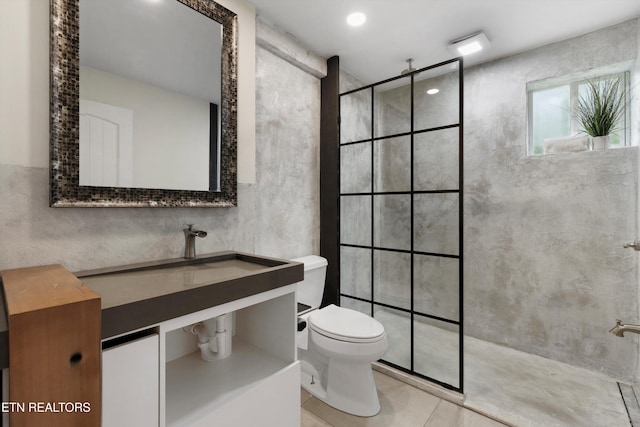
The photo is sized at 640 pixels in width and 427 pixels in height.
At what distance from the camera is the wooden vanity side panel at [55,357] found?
1.95 ft

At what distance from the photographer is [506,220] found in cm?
232

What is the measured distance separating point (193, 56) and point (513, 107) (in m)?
2.28

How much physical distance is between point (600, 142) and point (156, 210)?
272 centimetres

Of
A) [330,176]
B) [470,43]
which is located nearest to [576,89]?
[470,43]

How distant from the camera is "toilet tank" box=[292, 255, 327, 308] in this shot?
1.96m

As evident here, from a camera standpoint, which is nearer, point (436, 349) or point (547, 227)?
point (436, 349)

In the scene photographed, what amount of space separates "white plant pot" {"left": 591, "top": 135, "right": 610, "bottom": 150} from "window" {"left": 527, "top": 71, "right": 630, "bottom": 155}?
0.52 ft

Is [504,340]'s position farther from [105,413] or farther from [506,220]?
[105,413]

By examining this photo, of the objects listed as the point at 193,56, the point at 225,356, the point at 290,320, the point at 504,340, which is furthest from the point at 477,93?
the point at 225,356

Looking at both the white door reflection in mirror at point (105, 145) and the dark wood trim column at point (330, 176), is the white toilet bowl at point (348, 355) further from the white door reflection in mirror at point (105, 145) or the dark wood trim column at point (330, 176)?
the white door reflection in mirror at point (105, 145)

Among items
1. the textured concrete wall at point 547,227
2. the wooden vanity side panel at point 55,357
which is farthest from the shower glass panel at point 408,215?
the wooden vanity side panel at point 55,357

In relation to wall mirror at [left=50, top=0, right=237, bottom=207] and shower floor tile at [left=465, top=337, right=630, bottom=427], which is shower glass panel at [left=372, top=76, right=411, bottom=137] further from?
shower floor tile at [left=465, top=337, right=630, bottom=427]

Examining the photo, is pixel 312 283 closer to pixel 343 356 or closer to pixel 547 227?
pixel 343 356

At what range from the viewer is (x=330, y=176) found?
232 cm
